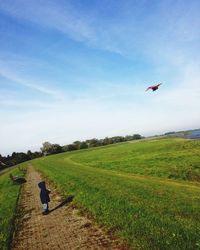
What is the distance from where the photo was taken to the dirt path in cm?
942

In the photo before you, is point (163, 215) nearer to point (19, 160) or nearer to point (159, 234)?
point (159, 234)

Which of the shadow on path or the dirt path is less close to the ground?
the shadow on path

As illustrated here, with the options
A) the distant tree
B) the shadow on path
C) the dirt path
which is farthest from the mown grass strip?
the distant tree

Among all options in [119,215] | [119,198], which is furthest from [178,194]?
[119,215]

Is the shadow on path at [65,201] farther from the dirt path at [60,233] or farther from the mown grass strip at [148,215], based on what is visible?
the mown grass strip at [148,215]

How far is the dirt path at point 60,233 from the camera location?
9.42m

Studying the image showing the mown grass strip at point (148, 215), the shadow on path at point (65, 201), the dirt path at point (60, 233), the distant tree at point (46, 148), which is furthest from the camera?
the distant tree at point (46, 148)

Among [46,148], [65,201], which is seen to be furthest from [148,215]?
[46,148]

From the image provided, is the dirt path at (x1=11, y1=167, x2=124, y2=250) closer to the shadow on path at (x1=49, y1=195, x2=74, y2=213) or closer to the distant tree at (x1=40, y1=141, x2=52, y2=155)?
the shadow on path at (x1=49, y1=195, x2=74, y2=213)

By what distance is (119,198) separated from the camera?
612 inches

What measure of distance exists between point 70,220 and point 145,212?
373 centimetres

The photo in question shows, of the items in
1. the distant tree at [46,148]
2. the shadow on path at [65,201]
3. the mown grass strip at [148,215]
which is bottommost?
the mown grass strip at [148,215]

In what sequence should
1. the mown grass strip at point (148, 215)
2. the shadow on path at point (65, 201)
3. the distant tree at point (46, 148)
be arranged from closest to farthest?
1. the mown grass strip at point (148, 215)
2. the shadow on path at point (65, 201)
3. the distant tree at point (46, 148)

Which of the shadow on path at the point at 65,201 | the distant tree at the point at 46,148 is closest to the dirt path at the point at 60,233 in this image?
the shadow on path at the point at 65,201
